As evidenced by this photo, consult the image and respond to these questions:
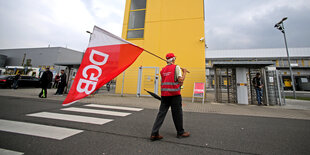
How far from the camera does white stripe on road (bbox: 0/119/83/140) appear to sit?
2.41 m

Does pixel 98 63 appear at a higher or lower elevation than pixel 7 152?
higher

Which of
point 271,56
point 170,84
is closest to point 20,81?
point 170,84

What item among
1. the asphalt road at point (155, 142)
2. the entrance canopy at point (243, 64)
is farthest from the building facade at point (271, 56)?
the asphalt road at point (155, 142)

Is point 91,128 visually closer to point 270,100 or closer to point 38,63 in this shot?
point 270,100

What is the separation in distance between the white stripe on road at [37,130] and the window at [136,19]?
999cm

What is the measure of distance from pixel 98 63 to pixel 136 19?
1120 centimetres

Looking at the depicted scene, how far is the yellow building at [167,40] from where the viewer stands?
31.0 feet

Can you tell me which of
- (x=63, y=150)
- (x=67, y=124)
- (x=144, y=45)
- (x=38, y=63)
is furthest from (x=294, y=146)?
(x=38, y=63)

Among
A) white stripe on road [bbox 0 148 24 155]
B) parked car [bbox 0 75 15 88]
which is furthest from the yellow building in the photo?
parked car [bbox 0 75 15 88]

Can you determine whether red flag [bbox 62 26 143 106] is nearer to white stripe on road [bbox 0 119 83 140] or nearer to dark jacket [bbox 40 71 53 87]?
white stripe on road [bbox 0 119 83 140]

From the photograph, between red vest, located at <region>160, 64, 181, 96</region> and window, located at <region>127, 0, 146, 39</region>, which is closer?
red vest, located at <region>160, 64, 181, 96</region>

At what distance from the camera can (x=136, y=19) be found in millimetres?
12023

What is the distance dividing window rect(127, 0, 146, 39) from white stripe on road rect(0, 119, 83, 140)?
999cm

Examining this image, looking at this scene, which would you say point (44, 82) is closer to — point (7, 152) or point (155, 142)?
point (7, 152)
